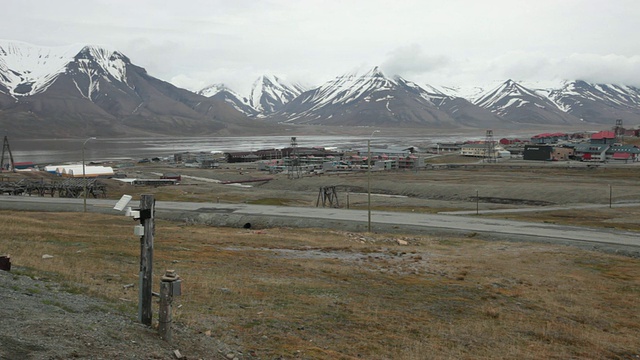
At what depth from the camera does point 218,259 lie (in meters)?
26.6

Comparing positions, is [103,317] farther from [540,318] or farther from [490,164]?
[490,164]

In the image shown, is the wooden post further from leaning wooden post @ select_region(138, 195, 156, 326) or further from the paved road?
the paved road

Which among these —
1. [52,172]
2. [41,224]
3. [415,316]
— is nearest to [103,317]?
[415,316]

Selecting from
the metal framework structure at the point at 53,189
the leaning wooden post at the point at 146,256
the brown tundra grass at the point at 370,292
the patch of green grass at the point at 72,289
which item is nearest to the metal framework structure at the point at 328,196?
the metal framework structure at the point at 53,189

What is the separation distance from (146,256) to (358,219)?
37.1 m

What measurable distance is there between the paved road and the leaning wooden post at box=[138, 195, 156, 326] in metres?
33.3

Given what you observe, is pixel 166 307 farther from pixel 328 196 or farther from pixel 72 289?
pixel 328 196

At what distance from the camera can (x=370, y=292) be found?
2198cm

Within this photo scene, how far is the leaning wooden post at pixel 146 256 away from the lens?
44.1ft

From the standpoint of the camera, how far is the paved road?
42278mm

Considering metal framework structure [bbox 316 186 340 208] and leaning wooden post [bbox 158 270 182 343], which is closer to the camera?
leaning wooden post [bbox 158 270 182 343]

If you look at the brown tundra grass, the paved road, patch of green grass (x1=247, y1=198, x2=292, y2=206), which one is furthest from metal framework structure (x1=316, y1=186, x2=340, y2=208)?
the brown tundra grass

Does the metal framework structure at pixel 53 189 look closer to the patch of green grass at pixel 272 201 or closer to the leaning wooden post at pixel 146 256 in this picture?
the patch of green grass at pixel 272 201

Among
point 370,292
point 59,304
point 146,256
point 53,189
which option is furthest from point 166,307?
point 53,189
